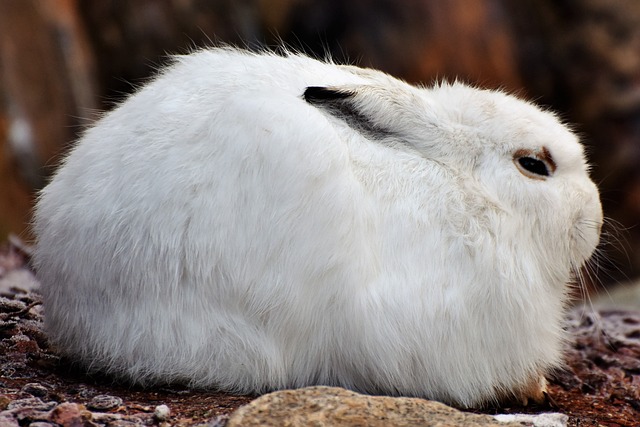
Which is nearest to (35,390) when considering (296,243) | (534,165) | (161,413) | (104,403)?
(104,403)

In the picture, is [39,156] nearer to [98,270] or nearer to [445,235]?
[98,270]

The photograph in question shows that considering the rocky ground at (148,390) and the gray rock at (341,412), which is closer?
the gray rock at (341,412)

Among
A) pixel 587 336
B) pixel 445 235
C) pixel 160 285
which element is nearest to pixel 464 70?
pixel 587 336

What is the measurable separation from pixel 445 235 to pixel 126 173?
1503 millimetres

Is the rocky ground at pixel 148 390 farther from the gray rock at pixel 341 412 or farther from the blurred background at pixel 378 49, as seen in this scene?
the blurred background at pixel 378 49

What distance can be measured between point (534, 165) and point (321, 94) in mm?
1231

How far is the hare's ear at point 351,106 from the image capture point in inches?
156

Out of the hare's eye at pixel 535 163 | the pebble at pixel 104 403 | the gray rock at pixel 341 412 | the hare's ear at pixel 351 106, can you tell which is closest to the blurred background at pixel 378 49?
the hare's eye at pixel 535 163

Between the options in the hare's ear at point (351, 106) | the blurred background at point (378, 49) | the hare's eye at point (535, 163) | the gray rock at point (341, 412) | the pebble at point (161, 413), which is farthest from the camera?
the blurred background at point (378, 49)

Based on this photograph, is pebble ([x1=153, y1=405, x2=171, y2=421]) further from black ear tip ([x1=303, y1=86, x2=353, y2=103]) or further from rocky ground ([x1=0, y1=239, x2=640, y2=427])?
black ear tip ([x1=303, y1=86, x2=353, y2=103])

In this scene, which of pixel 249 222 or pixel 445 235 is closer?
pixel 249 222

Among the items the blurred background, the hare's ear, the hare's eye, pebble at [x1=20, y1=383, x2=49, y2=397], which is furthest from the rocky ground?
the blurred background

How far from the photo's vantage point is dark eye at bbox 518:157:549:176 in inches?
173

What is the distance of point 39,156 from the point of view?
9250 mm
